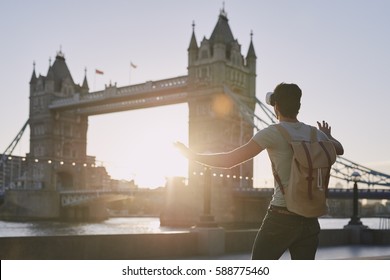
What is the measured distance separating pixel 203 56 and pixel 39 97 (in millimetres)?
22114

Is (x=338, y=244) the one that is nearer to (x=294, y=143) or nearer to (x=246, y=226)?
(x=294, y=143)

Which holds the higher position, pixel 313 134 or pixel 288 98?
pixel 288 98

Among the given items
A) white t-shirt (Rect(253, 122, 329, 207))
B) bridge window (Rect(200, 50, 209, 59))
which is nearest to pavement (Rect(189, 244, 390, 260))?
white t-shirt (Rect(253, 122, 329, 207))

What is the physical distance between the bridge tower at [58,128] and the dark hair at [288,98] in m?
59.8

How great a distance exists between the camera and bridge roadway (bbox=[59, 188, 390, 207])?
123 ft

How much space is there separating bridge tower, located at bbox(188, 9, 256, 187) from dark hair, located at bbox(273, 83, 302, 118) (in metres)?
44.9

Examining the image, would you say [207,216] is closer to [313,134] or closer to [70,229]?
[313,134]

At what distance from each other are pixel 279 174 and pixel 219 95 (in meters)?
47.1

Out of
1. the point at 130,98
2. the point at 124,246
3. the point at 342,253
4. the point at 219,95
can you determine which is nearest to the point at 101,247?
the point at 124,246

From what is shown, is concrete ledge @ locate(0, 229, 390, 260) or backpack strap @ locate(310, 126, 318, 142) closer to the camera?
backpack strap @ locate(310, 126, 318, 142)

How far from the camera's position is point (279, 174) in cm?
256

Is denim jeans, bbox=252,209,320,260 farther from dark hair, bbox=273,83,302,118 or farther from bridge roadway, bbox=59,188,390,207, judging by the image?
bridge roadway, bbox=59,188,390,207

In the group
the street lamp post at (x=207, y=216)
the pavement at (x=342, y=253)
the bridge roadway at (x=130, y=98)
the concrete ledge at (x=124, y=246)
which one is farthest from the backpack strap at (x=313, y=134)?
the bridge roadway at (x=130, y=98)
